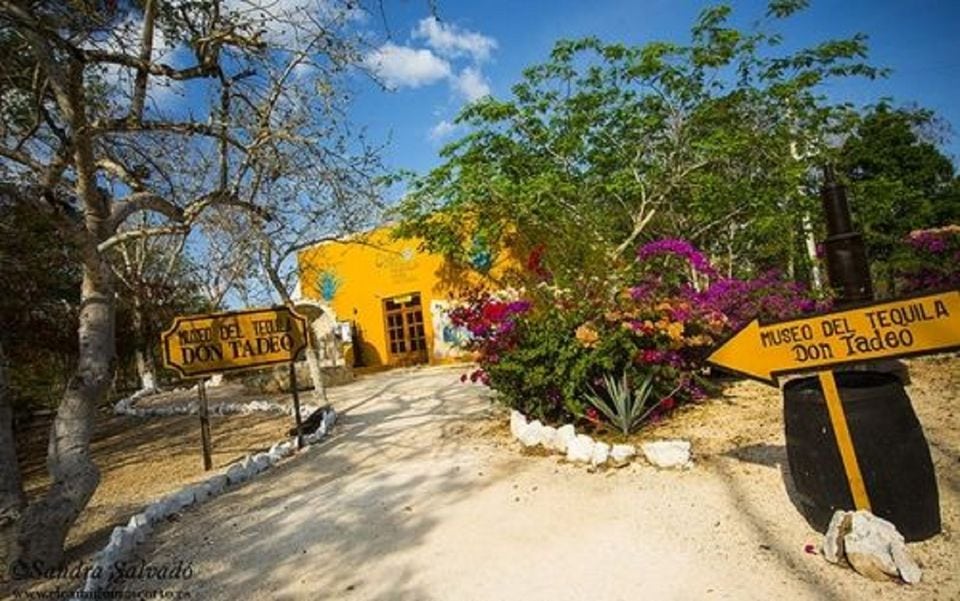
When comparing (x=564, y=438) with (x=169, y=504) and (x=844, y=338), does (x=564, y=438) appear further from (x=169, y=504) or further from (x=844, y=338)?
(x=169, y=504)

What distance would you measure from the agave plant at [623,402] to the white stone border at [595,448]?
1.39 ft

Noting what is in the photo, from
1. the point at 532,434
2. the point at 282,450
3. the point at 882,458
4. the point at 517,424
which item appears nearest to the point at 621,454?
the point at 532,434

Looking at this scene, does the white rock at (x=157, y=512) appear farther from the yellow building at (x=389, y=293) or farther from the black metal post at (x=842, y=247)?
the yellow building at (x=389, y=293)

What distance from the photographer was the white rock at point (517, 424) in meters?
5.41

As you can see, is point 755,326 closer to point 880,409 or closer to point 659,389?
point 880,409

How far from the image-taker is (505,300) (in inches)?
263

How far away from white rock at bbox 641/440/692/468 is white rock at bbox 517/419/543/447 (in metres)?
1.20

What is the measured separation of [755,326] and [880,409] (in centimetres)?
65

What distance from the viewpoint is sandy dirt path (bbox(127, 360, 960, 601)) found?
267 centimetres

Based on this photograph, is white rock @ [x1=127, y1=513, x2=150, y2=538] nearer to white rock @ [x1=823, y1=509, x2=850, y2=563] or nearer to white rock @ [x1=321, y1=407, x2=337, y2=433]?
white rock @ [x1=321, y1=407, x2=337, y2=433]

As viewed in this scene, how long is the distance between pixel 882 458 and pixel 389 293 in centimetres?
1594

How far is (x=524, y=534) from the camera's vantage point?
338 cm

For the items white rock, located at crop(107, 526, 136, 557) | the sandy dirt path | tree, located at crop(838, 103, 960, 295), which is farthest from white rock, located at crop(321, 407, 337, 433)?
tree, located at crop(838, 103, 960, 295)

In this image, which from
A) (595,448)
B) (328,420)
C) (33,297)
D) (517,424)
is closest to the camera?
(595,448)
